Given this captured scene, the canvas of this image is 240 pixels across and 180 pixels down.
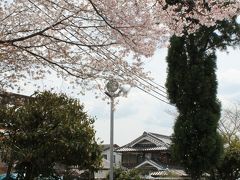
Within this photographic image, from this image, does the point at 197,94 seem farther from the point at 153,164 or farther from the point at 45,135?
the point at 153,164

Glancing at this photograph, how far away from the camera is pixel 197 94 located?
13.9 metres

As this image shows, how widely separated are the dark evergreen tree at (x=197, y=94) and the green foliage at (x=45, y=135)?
4.09 m

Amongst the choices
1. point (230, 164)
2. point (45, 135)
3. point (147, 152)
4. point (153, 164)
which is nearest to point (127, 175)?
point (230, 164)

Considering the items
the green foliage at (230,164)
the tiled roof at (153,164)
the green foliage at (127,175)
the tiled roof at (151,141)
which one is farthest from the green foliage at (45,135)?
the tiled roof at (151,141)

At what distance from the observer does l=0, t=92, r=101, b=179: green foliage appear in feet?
50.9

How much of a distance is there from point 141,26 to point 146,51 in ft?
1.28

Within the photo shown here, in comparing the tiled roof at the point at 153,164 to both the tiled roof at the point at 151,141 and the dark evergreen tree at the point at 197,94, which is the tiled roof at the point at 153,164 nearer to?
the tiled roof at the point at 151,141

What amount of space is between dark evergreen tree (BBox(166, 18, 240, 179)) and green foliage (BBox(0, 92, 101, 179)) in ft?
13.4

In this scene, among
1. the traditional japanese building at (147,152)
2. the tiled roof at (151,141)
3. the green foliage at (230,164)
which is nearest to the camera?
the green foliage at (230,164)

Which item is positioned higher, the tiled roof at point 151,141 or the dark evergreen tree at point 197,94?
the tiled roof at point 151,141

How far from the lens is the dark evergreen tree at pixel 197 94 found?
13.5 m

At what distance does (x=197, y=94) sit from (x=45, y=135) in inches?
215

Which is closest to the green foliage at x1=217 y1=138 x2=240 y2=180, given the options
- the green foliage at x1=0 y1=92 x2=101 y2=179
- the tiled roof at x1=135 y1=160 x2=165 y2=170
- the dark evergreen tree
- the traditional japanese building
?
the dark evergreen tree

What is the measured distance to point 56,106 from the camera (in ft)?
54.2
